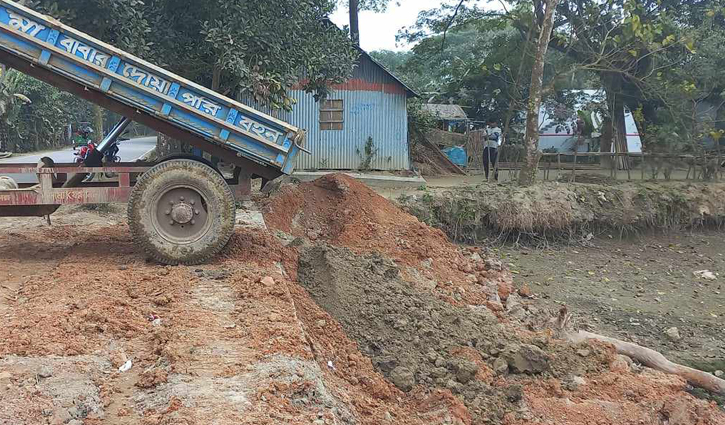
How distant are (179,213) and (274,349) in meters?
2.89

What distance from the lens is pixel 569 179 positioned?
655 inches

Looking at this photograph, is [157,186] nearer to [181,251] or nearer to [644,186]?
[181,251]

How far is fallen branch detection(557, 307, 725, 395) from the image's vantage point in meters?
6.59

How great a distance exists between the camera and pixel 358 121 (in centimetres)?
1842

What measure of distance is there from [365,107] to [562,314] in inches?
458

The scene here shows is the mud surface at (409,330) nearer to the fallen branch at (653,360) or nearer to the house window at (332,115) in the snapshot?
the fallen branch at (653,360)

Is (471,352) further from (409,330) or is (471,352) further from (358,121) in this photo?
(358,121)

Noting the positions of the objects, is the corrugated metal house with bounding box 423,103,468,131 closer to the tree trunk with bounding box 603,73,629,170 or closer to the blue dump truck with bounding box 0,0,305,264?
the tree trunk with bounding box 603,73,629,170

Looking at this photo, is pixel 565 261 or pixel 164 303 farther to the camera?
pixel 565 261

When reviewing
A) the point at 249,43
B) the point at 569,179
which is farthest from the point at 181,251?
the point at 569,179

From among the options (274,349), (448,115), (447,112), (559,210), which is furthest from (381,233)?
(447,112)

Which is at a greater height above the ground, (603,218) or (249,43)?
(249,43)

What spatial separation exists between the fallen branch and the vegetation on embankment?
4894 mm

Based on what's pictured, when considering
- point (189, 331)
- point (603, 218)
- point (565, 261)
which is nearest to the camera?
point (189, 331)
